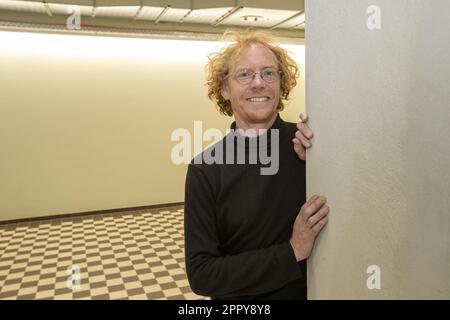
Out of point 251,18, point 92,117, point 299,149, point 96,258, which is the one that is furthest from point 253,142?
point 92,117

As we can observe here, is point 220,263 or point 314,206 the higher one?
point 314,206

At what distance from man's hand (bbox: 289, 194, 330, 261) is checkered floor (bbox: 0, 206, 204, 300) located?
113 inches

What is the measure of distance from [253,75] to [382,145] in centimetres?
69

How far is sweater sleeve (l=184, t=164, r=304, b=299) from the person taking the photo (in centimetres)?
127

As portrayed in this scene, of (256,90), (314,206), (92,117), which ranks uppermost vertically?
(92,117)

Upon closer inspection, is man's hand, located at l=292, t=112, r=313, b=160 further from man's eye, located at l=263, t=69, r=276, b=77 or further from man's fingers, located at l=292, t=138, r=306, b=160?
man's eye, located at l=263, t=69, r=276, b=77

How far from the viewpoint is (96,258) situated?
480 centimetres

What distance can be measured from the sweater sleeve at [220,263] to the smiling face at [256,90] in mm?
327

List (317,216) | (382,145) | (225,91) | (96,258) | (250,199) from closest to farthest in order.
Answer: (382,145) < (317,216) < (250,199) < (225,91) < (96,258)

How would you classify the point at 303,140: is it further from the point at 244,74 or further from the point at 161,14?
the point at 161,14

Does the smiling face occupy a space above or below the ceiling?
below

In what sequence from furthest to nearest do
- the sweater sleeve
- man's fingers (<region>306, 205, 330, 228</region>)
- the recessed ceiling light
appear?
1. the recessed ceiling light
2. the sweater sleeve
3. man's fingers (<region>306, 205, 330, 228</region>)

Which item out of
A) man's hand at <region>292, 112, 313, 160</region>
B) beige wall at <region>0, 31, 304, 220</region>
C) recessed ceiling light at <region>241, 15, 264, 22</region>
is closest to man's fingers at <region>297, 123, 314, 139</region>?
man's hand at <region>292, 112, 313, 160</region>

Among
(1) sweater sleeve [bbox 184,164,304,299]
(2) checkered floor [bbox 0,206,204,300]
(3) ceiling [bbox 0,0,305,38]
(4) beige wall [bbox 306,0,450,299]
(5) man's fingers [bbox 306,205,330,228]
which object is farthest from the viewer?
(3) ceiling [bbox 0,0,305,38]
